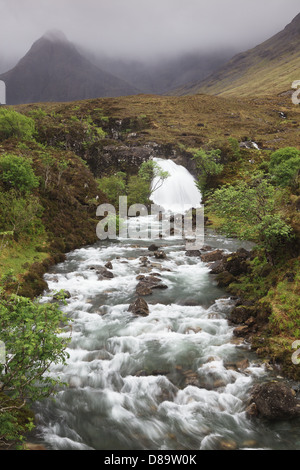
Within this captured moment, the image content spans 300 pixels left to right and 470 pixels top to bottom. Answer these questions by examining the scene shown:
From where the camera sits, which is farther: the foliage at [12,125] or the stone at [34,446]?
the foliage at [12,125]

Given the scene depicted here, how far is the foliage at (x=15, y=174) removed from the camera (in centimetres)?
2397

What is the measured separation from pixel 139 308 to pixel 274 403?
327 inches

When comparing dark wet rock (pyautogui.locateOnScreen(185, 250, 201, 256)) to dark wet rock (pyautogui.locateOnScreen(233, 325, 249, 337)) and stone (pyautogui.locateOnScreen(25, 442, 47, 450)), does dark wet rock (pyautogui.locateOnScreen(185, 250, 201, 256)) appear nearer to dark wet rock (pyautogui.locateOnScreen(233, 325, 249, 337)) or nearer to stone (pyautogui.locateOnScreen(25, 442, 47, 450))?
dark wet rock (pyautogui.locateOnScreen(233, 325, 249, 337))

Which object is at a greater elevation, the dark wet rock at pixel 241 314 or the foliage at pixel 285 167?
the foliage at pixel 285 167

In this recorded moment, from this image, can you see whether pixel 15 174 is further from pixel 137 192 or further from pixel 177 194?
pixel 177 194

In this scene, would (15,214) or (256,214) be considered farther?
(15,214)

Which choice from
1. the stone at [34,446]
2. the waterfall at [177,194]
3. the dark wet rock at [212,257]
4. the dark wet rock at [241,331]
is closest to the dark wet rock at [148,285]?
the dark wet rock at [212,257]

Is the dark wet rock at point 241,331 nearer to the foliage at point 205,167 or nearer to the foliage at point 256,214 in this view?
the foliage at point 256,214

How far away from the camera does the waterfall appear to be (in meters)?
57.8

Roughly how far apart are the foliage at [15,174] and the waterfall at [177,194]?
34118 mm

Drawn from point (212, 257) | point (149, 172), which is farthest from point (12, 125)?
point (212, 257)

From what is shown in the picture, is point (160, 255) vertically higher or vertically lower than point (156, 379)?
higher

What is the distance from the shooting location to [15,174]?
24172 millimetres

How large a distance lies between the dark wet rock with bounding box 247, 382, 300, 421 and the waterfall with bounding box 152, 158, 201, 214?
4719 cm
